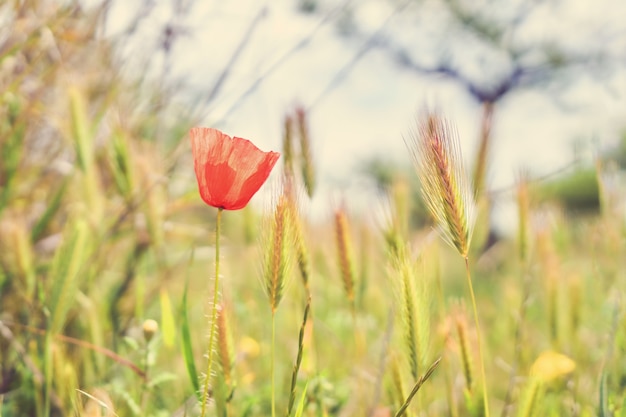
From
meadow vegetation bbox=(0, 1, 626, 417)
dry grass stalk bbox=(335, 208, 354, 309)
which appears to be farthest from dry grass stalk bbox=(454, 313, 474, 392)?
dry grass stalk bbox=(335, 208, 354, 309)

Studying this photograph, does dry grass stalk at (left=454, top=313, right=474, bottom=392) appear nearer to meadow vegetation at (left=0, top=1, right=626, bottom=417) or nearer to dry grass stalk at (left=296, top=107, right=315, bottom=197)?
meadow vegetation at (left=0, top=1, right=626, bottom=417)

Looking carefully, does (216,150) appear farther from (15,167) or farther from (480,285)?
(480,285)

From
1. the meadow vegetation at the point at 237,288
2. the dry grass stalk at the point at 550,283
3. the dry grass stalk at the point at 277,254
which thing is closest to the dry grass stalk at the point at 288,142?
the meadow vegetation at the point at 237,288

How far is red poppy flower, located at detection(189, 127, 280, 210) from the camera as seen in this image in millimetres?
442

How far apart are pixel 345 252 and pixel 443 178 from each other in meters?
0.19

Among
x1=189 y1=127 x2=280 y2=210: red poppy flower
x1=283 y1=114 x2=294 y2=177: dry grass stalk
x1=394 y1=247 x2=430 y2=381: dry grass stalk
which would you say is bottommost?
x1=394 y1=247 x2=430 y2=381: dry grass stalk

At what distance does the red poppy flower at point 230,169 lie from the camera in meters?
0.44

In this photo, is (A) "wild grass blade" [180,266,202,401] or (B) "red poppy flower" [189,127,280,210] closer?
(B) "red poppy flower" [189,127,280,210]

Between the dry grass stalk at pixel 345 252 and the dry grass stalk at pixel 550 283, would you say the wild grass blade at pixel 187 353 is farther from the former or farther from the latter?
the dry grass stalk at pixel 550 283

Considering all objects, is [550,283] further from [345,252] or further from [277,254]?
[277,254]

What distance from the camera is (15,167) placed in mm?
1014

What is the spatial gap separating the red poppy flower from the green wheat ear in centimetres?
14

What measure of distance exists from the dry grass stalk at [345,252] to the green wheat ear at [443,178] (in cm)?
16

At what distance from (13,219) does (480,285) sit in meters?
3.02
